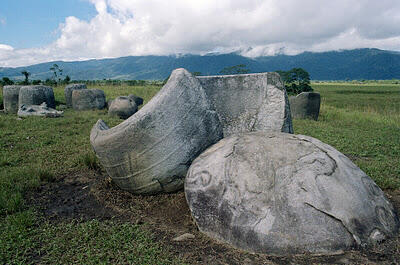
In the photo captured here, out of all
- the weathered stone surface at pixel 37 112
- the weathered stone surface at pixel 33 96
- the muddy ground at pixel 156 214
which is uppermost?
the weathered stone surface at pixel 33 96

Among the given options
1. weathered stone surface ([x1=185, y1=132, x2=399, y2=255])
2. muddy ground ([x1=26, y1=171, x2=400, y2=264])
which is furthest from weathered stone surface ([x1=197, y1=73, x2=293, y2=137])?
muddy ground ([x1=26, y1=171, x2=400, y2=264])

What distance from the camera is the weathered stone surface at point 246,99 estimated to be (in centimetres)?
476

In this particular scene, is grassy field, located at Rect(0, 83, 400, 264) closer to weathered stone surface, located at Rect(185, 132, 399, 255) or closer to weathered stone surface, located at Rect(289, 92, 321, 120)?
weathered stone surface, located at Rect(185, 132, 399, 255)

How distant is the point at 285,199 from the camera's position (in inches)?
114

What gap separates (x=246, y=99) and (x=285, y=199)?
2332 mm

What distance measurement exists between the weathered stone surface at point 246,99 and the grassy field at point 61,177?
2077 mm

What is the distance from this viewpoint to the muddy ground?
8.73ft

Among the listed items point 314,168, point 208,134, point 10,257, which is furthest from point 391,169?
point 10,257

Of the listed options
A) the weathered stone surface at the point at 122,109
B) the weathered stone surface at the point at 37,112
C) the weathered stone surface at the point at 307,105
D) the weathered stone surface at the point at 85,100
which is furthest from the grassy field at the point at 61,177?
the weathered stone surface at the point at 85,100

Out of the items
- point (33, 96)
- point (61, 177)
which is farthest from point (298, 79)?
point (61, 177)

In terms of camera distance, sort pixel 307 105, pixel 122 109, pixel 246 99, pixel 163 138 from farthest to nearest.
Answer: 1. pixel 307 105
2. pixel 122 109
3. pixel 246 99
4. pixel 163 138

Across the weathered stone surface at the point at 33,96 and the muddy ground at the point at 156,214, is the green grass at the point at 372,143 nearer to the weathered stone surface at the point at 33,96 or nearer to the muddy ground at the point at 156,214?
the muddy ground at the point at 156,214

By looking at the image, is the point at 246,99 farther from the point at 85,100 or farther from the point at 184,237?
the point at 85,100

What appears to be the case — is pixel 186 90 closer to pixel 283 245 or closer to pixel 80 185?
pixel 283 245
